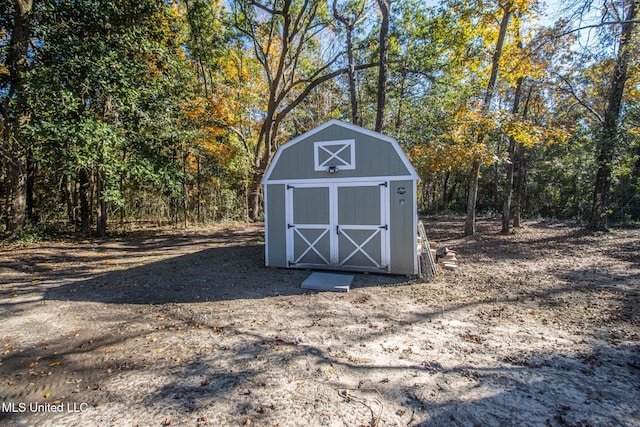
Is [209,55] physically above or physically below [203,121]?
above

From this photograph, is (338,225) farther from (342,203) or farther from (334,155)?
(334,155)

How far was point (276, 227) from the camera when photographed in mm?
7449

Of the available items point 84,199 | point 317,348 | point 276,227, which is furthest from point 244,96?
point 317,348

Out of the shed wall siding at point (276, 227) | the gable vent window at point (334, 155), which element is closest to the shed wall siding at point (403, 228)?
the gable vent window at point (334, 155)

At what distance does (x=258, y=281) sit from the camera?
6.47 metres

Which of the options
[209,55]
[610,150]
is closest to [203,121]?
[209,55]

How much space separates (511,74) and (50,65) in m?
13.9

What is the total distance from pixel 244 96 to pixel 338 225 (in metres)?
13.3

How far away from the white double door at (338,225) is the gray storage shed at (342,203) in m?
0.02

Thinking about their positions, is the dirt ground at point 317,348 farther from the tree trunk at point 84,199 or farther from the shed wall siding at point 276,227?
the tree trunk at point 84,199

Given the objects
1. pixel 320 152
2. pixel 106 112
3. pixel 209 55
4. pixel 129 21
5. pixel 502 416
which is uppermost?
pixel 209 55

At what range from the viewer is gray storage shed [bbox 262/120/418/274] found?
6.45 meters

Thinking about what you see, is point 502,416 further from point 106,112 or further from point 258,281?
point 106,112

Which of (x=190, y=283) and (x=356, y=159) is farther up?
(x=356, y=159)
